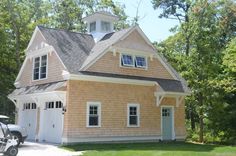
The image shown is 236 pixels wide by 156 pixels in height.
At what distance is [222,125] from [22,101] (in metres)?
14.5

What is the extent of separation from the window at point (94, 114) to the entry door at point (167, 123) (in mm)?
5639

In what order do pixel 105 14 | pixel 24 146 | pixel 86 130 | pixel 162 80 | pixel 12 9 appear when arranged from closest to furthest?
pixel 24 146, pixel 86 130, pixel 162 80, pixel 105 14, pixel 12 9

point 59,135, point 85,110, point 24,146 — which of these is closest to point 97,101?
point 85,110

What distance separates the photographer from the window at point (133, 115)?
83.7 ft

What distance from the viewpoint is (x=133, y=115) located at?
25.8m

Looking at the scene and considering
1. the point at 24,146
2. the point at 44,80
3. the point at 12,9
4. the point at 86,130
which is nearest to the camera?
the point at 24,146

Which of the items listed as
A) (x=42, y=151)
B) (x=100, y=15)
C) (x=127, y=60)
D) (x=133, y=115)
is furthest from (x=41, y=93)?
(x=100, y=15)

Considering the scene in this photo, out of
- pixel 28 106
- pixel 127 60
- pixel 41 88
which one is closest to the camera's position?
pixel 41 88

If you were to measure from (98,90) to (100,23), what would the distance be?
26.0 feet

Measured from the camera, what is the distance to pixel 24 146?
21.5 metres

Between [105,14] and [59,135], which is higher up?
[105,14]

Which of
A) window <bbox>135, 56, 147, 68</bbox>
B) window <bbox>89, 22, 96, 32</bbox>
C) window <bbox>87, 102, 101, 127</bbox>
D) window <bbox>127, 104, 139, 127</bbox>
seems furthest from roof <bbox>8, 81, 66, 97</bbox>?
window <bbox>89, 22, 96, 32</bbox>

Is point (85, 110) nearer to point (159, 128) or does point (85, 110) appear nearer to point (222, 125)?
point (159, 128)

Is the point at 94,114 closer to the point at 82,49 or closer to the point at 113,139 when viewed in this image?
the point at 113,139
